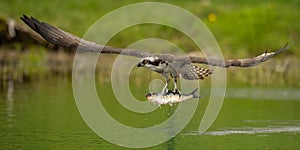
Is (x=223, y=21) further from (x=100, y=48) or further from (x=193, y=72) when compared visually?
(x=100, y=48)

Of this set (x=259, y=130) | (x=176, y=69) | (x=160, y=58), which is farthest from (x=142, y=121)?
(x=160, y=58)

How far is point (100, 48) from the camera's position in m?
15.3

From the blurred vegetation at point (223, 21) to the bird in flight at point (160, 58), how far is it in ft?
52.2

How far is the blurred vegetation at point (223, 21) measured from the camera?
109ft

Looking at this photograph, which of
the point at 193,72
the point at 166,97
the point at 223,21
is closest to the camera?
the point at 166,97

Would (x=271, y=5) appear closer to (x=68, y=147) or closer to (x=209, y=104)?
(x=209, y=104)

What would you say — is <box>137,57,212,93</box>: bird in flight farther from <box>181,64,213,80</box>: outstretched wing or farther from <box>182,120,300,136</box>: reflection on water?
<box>182,120,300,136</box>: reflection on water

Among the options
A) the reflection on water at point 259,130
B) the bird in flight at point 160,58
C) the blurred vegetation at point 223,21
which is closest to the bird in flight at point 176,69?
the bird in flight at point 160,58

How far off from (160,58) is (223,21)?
19.8 metres

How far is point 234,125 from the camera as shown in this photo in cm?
1831

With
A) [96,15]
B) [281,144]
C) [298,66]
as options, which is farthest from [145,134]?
[96,15]

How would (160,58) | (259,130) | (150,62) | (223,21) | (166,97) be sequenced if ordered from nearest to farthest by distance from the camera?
(166,97) → (150,62) → (160,58) → (259,130) → (223,21)

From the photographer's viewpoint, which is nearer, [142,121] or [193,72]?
[193,72]

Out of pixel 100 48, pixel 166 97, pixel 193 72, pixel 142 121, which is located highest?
pixel 100 48
